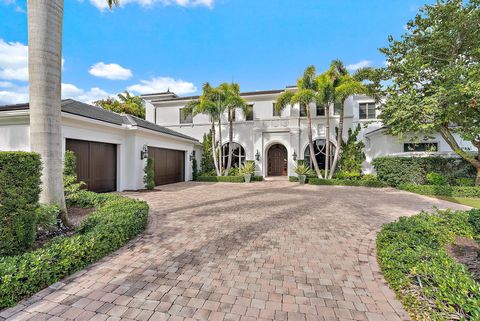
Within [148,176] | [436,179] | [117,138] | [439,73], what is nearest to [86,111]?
[117,138]

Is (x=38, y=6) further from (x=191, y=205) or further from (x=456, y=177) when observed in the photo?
(x=456, y=177)

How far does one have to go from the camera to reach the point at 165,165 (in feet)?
50.5

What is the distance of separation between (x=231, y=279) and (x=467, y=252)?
4.76 metres

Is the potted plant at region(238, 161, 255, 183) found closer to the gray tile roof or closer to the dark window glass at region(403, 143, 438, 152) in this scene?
the gray tile roof

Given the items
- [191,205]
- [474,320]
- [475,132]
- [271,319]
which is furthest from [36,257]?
[475,132]

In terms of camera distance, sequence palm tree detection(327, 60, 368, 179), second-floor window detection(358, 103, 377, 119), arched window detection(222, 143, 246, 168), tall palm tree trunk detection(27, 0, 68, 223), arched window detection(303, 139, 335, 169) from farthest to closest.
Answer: arched window detection(222, 143, 246, 168)
arched window detection(303, 139, 335, 169)
second-floor window detection(358, 103, 377, 119)
palm tree detection(327, 60, 368, 179)
tall palm tree trunk detection(27, 0, 68, 223)

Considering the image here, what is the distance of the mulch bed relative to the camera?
3789 mm

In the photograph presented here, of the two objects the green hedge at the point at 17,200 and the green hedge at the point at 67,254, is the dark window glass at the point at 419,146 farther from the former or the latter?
the green hedge at the point at 17,200

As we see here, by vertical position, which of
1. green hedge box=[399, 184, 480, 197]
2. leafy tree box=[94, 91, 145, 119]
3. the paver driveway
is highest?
leafy tree box=[94, 91, 145, 119]

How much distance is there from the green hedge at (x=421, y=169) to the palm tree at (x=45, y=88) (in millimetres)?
16501

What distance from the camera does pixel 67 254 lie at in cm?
329

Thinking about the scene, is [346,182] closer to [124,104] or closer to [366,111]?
[366,111]

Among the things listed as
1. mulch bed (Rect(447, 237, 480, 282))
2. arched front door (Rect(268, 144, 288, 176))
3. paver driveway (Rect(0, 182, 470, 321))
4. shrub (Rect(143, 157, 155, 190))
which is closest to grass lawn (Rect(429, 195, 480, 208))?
mulch bed (Rect(447, 237, 480, 282))

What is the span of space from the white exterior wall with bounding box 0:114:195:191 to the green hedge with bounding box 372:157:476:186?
14.7 metres
